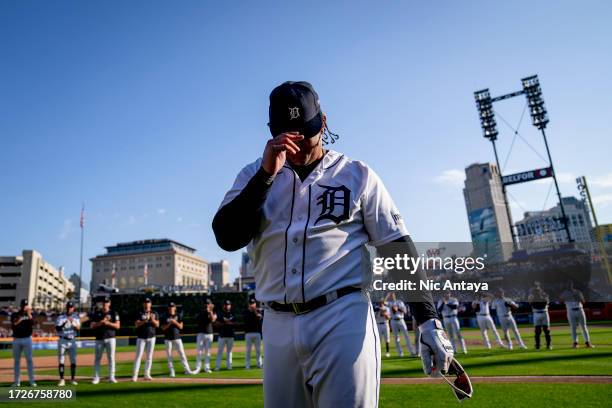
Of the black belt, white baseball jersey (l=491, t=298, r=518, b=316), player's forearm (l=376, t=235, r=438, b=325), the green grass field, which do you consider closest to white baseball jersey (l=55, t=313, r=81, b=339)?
the green grass field

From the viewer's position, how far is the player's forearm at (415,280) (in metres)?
2.14

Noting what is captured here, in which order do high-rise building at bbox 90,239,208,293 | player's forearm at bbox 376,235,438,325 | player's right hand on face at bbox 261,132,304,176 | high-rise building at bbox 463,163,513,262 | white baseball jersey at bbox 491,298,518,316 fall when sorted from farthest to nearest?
high-rise building at bbox 90,239,208,293 → high-rise building at bbox 463,163,513,262 → white baseball jersey at bbox 491,298,518,316 → player's forearm at bbox 376,235,438,325 → player's right hand on face at bbox 261,132,304,176

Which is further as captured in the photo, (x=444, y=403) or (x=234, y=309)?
(x=234, y=309)

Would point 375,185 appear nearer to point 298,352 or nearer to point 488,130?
point 298,352

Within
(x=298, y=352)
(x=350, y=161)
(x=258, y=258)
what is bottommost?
(x=298, y=352)

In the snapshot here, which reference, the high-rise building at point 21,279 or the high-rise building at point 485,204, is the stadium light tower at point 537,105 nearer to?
the high-rise building at point 485,204

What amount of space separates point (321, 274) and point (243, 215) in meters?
0.52

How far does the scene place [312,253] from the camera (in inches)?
83.8

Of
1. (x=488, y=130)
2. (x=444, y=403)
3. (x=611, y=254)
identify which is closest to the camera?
(x=444, y=403)

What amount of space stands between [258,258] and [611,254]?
3573cm

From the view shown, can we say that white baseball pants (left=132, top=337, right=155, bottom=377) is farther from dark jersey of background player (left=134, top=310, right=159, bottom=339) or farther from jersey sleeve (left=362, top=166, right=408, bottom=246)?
jersey sleeve (left=362, top=166, right=408, bottom=246)

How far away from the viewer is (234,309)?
155ft

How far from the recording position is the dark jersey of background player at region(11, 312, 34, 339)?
12.9 metres

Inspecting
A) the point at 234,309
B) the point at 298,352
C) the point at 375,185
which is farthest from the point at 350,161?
the point at 234,309
